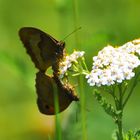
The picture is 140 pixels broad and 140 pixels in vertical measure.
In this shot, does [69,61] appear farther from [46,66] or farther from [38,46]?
[38,46]

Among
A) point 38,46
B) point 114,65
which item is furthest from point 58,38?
point 114,65

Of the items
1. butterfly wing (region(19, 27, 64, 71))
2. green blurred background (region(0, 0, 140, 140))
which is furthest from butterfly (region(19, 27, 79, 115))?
green blurred background (region(0, 0, 140, 140))

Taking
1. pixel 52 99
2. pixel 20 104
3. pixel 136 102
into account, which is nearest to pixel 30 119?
pixel 20 104

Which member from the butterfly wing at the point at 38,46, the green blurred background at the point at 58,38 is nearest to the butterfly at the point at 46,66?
the butterfly wing at the point at 38,46

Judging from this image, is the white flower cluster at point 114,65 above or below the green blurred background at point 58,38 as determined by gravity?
below

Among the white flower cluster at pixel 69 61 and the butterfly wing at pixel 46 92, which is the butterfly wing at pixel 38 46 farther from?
the white flower cluster at pixel 69 61

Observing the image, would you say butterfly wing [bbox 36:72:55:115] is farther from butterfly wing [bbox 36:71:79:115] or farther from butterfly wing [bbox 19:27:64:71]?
butterfly wing [bbox 19:27:64:71]

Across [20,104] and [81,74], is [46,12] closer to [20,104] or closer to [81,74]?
[20,104]

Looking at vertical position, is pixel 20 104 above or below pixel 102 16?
below
